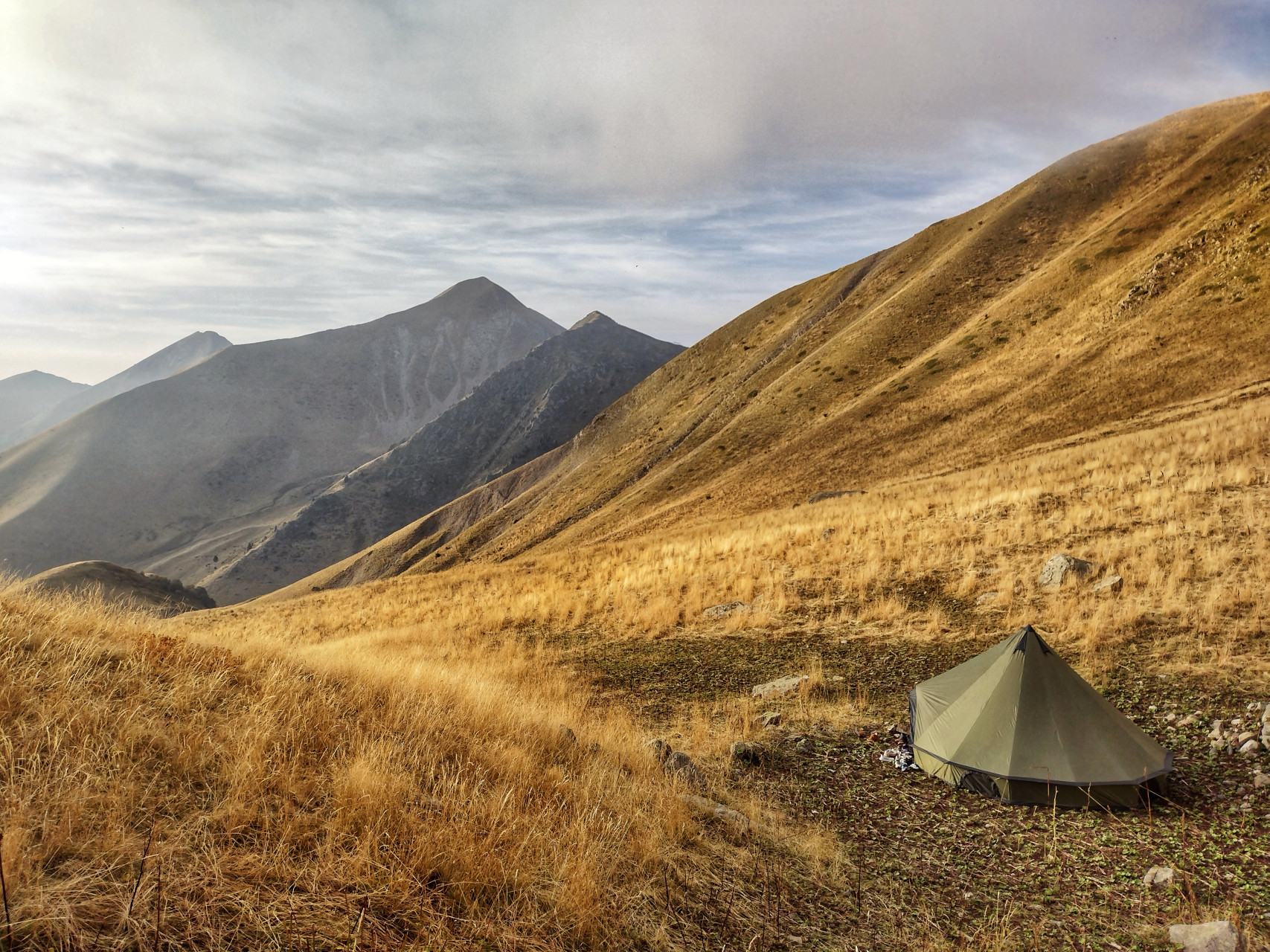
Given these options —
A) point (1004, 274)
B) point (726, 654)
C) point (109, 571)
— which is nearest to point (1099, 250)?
point (1004, 274)

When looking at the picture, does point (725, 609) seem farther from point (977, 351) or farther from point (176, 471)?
point (176, 471)

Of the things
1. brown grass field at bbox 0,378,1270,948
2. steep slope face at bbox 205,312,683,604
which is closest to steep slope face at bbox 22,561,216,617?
steep slope face at bbox 205,312,683,604

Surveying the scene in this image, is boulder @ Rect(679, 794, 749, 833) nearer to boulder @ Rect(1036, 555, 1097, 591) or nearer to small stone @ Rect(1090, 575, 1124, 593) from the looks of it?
small stone @ Rect(1090, 575, 1124, 593)

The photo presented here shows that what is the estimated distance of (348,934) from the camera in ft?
10.9

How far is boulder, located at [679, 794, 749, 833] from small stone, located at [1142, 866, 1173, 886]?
3249 mm

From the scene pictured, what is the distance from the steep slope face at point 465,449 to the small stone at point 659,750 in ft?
378

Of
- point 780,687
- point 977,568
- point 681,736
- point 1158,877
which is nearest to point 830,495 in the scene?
point 977,568

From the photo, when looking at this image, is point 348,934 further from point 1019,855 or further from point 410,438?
point 410,438

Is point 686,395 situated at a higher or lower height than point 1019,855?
higher

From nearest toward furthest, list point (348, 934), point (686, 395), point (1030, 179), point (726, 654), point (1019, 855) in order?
point (348, 934), point (1019, 855), point (726, 654), point (1030, 179), point (686, 395)

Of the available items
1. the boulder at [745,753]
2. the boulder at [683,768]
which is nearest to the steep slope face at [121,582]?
the boulder at [745,753]

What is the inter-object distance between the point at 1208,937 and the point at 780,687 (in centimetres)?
670

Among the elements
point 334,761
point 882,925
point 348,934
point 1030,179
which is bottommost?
point 882,925

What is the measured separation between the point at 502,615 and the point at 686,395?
174 ft
